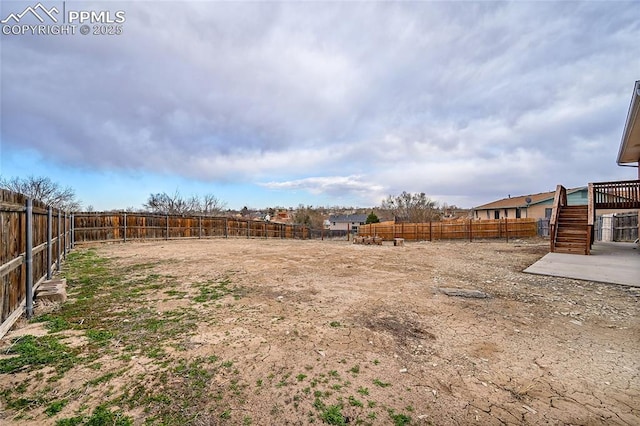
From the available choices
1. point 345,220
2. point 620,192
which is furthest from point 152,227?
point 345,220

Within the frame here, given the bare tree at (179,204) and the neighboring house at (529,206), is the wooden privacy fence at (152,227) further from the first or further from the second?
the neighboring house at (529,206)

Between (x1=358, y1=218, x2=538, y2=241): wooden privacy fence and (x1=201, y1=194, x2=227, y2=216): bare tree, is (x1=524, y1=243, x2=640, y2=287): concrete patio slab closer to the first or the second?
(x1=358, y1=218, x2=538, y2=241): wooden privacy fence

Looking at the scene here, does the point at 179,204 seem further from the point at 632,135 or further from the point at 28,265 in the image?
the point at 632,135

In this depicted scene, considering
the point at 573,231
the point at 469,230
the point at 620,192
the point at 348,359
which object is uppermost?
the point at 620,192

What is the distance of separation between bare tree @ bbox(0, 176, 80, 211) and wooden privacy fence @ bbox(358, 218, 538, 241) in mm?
27480

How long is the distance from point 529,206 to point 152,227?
32.1 metres

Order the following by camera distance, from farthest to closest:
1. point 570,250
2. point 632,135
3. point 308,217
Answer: point 308,217, point 570,250, point 632,135

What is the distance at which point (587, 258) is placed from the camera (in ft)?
26.5

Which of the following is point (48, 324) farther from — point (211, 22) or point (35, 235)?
point (211, 22)

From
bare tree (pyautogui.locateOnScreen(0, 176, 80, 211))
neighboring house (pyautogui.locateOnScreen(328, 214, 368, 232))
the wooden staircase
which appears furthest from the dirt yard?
neighboring house (pyautogui.locateOnScreen(328, 214, 368, 232))

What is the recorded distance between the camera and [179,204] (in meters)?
31.3

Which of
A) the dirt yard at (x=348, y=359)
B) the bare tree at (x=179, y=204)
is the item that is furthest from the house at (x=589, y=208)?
the bare tree at (x=179, y=204)

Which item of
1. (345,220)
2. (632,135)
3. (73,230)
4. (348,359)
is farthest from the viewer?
(345,220)

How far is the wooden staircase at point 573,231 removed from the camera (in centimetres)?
888
